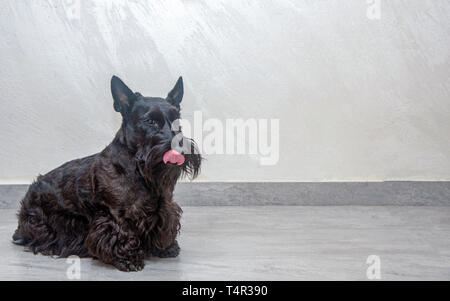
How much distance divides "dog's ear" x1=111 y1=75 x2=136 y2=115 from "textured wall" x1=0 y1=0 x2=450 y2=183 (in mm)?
1535

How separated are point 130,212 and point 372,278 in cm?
106

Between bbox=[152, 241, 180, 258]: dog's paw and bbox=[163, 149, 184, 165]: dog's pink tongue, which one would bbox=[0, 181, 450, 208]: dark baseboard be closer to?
bbox=[152, 241, 180, 258]: dog's paw

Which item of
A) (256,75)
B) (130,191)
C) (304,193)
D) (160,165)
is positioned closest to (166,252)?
(130,191)

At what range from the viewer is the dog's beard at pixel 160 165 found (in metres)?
2.08

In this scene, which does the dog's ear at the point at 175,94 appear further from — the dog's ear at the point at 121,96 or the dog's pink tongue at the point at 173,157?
the dog's pink tongue at the point at 173,157

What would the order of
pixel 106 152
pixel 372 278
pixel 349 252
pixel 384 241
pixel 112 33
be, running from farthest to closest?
pixel 112 33, pixel 384 241, pixel 349 252, pixel 106 152, pixel 372 278

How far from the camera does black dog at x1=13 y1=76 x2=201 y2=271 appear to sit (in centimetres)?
212

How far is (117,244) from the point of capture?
2.17 meters

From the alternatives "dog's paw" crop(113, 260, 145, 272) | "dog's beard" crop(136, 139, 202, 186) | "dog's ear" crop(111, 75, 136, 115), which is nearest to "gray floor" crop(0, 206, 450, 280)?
"dog's paw" crop(113, 260, 145, 272)

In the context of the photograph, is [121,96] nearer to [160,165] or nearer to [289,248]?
[160,165]

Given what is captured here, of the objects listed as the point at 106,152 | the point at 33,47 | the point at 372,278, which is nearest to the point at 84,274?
the point at 106,152

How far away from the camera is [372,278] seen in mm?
2059

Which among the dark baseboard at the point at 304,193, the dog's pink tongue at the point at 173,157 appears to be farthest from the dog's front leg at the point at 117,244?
the dark baseboard at the point at 304,193

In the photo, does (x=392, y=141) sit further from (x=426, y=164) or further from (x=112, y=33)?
(x=112, y=33)
